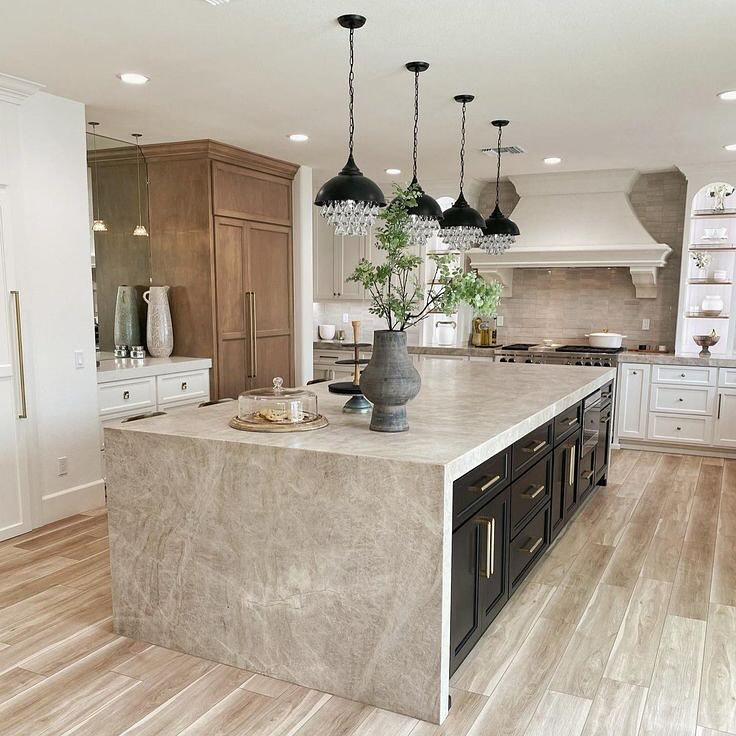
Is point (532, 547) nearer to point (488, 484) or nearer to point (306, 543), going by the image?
point (488, 484)

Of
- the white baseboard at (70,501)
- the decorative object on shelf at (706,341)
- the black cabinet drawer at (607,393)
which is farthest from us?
the decorative object on shelf at (706,341)

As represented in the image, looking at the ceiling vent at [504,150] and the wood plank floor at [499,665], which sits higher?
the ceiling vent at [504,150]

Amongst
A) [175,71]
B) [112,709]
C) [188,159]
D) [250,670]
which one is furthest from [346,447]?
[188,159]

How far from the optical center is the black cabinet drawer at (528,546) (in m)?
3.08

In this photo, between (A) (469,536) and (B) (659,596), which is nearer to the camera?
(A) (469,536)

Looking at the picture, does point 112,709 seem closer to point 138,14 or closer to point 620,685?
point 620,685

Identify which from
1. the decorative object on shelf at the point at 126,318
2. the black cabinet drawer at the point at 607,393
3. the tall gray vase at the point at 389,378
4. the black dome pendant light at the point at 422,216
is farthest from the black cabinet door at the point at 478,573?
the decorative object on shelf at the point at 126,318

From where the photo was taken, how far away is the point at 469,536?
2.51 m

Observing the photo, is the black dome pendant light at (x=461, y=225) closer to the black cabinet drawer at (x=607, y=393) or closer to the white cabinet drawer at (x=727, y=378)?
the black cabinet drawer at (x=607, y=393)

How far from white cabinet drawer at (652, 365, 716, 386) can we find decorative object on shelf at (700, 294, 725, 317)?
0.64m

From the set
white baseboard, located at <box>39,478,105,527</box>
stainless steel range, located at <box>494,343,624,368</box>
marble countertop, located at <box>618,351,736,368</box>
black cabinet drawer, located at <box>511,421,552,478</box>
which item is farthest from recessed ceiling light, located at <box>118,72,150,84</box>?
marble countertop, located at <box>618,351,736,368</box>

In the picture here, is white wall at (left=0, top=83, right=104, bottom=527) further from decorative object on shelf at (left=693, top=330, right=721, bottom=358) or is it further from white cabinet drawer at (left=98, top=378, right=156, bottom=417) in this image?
decorative object on shelf at (left=693, top=330, right=721, bottom=358)

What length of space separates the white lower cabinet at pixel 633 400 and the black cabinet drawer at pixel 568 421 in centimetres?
237

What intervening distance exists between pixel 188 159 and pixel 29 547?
3055mm
